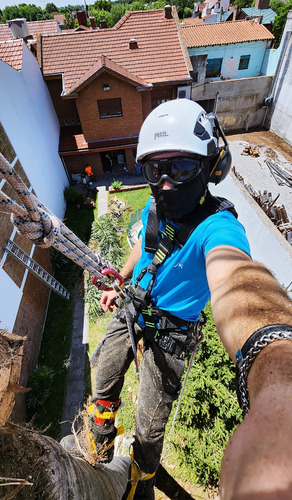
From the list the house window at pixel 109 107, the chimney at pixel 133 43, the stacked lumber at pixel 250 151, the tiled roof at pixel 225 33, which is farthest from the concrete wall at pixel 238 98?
the house window at pixel 109 107

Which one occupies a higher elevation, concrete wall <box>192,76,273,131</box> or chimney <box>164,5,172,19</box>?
chimney <box>164,5,172,19</box>

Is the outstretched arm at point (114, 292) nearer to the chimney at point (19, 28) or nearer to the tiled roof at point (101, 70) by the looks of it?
the tiled roof at point (101, 70)

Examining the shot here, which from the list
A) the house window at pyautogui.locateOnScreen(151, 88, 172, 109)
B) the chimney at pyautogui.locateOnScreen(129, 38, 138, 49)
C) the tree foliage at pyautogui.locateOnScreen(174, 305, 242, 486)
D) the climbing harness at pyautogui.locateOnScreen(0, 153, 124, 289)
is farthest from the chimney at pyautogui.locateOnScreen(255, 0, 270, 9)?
the climbing harness at pyautogui.locateOnScreen(0, 153, 124, 289)

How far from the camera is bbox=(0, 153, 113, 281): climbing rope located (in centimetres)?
177

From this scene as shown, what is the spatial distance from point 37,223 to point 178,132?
1.57 m

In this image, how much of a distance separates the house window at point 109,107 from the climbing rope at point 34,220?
1374cm

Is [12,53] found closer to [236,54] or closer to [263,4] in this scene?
[236,54]

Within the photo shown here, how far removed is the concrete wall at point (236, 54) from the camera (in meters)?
19.8

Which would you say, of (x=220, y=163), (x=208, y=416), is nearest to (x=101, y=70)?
(x=220, y=163)

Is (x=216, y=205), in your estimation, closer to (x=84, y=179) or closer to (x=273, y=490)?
(x=273, y=490)

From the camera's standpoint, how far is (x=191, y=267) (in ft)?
8.34

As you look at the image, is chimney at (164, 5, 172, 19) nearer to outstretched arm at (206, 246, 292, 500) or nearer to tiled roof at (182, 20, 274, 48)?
tiled roof at (182, 20, 274, 48)

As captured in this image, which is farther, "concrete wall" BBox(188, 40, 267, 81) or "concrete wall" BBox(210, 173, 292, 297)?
"concrete wall" BBox(188, 40, 267, 81)

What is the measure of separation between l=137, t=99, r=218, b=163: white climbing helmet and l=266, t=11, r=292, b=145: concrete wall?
21554 millimetres
